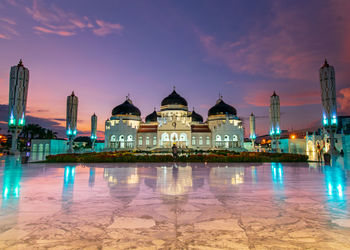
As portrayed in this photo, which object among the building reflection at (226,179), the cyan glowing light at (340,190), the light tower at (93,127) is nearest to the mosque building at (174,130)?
the light tower at (93,127)

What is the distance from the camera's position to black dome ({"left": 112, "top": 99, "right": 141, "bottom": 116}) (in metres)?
66.2

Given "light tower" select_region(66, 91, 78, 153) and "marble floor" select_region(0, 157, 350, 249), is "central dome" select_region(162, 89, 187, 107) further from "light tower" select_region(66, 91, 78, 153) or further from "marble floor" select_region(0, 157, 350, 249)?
"marble floor" select_region(0, 157, 350, 249)

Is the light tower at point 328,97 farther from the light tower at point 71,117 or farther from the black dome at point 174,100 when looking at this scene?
the light tower at point 71,117

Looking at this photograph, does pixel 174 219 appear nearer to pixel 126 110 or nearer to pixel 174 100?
pixel 174 100

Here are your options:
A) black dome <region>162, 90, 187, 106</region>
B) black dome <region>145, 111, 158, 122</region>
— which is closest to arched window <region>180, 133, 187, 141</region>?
black dome <region>162, 90, 187, 106</region>

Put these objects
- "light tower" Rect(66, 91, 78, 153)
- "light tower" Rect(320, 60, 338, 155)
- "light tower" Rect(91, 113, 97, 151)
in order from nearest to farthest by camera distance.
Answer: "light tower" Rect(320, 60, 338, 155)
"light tower" Rect(66, 91, 78, 153)
"light tower" Rect(91, 113, 97, 151)

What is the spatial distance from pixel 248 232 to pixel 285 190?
4407 millimetres

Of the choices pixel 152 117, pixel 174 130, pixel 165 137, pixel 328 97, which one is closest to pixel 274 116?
pixel 328 97

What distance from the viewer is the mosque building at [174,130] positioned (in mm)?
58750

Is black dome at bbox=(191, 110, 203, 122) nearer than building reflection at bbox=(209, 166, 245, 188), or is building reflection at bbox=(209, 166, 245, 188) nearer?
building reflection at bbox=(209, 166, 245, 188)

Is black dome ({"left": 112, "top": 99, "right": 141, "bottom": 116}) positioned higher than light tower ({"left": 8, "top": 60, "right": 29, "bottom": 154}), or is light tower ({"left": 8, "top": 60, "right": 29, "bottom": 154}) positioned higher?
black dome ({"left": 112, "top": 99, "right": 141, "bottom": 116})

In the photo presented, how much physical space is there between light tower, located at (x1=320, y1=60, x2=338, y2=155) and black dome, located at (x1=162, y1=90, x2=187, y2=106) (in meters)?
38.0

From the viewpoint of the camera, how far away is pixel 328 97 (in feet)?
107

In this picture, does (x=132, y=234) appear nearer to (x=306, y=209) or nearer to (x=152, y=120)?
(x=306, y=209)
